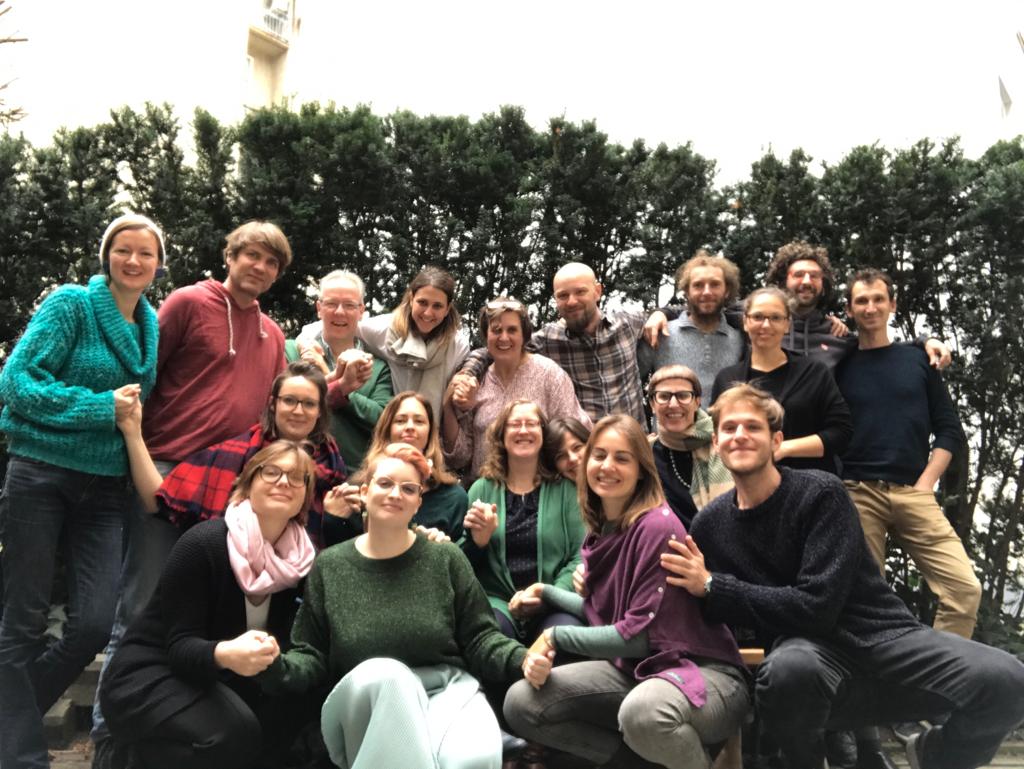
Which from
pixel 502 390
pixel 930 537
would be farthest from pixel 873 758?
pixel 502 390

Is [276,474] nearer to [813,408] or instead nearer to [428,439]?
[428,439]

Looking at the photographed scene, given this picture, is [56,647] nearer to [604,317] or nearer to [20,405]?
[20,405]

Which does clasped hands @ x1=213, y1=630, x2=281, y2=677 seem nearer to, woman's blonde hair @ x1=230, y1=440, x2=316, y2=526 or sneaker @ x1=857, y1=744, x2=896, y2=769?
woman's blonde hair @ x1=230, y1=440, x2=316, y2=526

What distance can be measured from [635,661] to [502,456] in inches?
46.8

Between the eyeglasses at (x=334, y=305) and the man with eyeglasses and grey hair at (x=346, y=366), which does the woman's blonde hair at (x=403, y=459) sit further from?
the eyeglasses at (x=334, y=305)

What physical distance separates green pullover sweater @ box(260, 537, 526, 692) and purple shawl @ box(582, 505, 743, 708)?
0.41m

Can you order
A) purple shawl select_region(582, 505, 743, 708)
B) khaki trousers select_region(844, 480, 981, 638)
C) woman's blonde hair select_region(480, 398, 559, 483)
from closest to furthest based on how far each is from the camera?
purple shawl select_region(582, 505, 743, 708), woman's blonde hair select_region(480, 398, 559, 483), khaki trousers select_region(844, 480, 981, 638)

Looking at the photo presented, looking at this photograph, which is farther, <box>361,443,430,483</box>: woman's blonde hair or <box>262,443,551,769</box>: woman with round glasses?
<box>361,443,430,483</box>: woman's blonde hair

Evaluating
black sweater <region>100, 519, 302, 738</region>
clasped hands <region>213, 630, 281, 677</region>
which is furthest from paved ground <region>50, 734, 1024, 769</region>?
clasped hands <region>213, 630, 281, 677</region>

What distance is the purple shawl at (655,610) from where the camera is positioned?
10.3 ft

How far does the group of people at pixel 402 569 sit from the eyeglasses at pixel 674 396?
17 millimetres

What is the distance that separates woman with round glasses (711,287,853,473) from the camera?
4.27 m

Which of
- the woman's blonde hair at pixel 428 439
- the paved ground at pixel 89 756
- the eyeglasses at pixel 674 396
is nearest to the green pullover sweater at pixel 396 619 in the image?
the woman's blonde hair at pixel 428 439

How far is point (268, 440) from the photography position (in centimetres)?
→ 375
